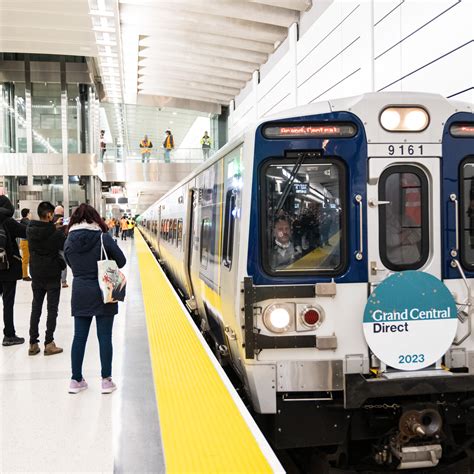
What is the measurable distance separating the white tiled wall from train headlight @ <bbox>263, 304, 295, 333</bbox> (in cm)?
712

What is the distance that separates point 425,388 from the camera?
334 cm

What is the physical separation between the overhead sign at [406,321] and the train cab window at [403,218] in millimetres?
203

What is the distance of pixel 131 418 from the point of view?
12.0 feet

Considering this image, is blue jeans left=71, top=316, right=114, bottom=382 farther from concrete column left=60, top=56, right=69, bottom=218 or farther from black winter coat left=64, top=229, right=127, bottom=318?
concrete column left=60, top=56, right=69, bottom=218

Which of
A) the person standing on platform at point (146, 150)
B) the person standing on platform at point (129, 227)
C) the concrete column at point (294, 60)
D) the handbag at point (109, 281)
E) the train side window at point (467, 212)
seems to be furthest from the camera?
the person standing on platform at point (129, 227)

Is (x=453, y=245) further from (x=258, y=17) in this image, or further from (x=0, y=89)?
(x=0, y=89)

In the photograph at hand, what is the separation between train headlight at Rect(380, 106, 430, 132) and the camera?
3553 millimetres

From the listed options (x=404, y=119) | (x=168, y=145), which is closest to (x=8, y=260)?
(x=404, y=119)

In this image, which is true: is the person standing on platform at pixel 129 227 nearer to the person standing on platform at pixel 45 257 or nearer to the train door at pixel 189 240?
the train door at pixel 189 240

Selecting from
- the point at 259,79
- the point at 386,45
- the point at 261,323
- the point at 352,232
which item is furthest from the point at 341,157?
the point at 259,79

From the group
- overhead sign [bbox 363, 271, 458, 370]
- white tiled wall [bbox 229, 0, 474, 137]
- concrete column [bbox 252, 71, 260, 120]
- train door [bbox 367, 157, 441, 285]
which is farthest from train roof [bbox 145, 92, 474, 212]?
concrete column [bbox 252, 71, 260, 120]

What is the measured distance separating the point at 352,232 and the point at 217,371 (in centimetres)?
163

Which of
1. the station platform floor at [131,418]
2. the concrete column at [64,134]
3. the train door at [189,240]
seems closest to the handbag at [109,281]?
the station platform floor at [131,418]

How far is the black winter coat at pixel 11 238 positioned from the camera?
591cm
